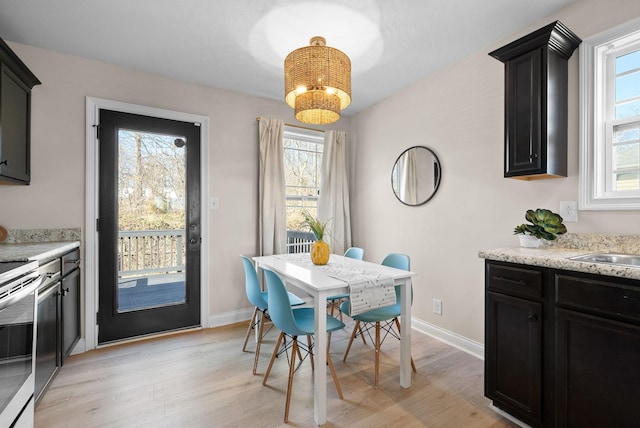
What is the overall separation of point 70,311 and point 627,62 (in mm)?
4323

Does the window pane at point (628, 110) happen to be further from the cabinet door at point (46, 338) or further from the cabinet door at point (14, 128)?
the cabinet door at point (14, 128)

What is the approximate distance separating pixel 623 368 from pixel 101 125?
391 cm

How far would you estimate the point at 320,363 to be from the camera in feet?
5.85

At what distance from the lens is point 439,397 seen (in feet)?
6.67

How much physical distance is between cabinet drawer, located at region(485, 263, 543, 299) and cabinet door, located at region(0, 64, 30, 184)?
3235 millimetres

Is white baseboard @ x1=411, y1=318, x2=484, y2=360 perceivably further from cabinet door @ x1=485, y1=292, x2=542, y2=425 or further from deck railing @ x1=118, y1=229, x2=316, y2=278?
deck railing @ x1=118, y1=229, x2=316, y2=278

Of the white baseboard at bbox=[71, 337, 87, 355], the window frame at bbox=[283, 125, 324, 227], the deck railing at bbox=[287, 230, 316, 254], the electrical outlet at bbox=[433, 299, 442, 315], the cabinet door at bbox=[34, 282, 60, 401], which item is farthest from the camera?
→ the deck railing at bbox=[287, 230, 316, 254]

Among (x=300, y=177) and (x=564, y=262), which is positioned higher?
(x=300, y=177)

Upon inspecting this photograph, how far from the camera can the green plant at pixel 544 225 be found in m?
1.97

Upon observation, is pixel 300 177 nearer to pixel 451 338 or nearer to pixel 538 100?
pixel 451 338

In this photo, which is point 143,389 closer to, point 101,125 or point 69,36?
point 101,125

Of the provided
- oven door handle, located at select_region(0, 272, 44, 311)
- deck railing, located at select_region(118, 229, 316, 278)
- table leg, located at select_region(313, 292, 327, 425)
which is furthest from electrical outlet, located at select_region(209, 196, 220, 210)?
table leg, located at select_region(313, 292, 327, 425)

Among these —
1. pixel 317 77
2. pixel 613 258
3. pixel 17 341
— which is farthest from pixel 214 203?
pixel 613 258

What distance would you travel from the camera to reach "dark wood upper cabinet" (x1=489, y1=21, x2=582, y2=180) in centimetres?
190
